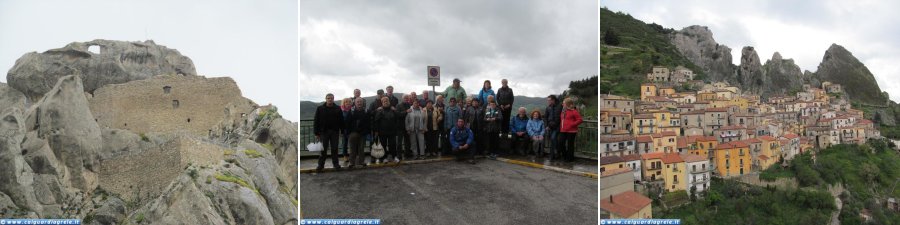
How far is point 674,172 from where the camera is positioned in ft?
29.6

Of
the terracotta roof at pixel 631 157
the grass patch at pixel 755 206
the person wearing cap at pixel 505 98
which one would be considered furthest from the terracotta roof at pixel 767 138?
the person wearing cap at pixel 505 98

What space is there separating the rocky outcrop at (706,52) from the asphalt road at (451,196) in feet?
26.4

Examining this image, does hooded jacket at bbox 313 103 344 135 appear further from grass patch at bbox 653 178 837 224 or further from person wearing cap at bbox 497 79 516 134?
grass patch at bbox 653 178 837 224

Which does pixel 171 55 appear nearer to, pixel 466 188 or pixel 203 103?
pixel 203 103

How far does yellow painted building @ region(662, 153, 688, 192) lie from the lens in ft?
27.9

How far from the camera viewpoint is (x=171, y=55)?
2284 centimetres

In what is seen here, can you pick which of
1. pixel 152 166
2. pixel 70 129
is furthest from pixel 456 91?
pixel 70 129

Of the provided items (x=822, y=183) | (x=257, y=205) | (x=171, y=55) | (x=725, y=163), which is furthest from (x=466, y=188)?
(x=171, y=55)

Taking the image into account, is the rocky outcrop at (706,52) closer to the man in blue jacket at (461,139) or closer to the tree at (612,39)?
the tree at (612,39)

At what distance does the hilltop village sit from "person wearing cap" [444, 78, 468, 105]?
234cm

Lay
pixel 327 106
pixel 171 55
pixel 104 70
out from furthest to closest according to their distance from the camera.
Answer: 1. pixel 171 55
2. pixel 104 70
3. pixel 327 106

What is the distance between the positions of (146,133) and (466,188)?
50.3ft

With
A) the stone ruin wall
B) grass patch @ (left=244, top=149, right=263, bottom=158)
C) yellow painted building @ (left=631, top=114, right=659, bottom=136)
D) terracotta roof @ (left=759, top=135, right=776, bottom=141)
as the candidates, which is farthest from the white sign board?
the stone ruin wall

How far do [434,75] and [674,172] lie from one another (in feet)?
18.7
